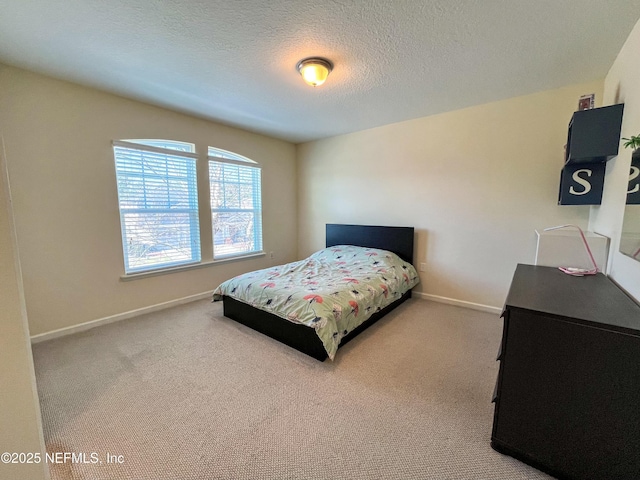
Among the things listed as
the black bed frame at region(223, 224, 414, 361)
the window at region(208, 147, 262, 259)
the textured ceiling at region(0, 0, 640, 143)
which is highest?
the textured ceiling at region(0, 0, 640, 143)

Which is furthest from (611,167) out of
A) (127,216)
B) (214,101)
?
(127,216)

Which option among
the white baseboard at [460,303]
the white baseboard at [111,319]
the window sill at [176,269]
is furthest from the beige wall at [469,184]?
the white baseboard at [111,319]

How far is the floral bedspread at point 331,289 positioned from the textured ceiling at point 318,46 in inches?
77.7

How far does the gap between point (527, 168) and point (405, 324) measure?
219 cm

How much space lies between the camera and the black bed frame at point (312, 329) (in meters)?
2.28

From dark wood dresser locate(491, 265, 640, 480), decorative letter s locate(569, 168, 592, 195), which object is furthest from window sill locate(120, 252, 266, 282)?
decorative letter s locate(569, 168, 592, 195)

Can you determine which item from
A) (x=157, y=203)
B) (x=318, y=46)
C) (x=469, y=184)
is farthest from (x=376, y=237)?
(x=157, y=203)

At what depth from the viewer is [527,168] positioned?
2.84 meters

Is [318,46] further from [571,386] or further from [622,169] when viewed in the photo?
[571,386]

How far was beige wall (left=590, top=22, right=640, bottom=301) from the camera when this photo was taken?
1.56 meters

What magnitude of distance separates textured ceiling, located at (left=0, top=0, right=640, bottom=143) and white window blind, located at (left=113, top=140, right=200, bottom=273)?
0.63 meters

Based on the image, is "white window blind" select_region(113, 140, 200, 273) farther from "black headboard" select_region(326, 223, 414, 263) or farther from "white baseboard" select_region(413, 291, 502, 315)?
"white baseboard" select_region(413, 291, 502, 315)

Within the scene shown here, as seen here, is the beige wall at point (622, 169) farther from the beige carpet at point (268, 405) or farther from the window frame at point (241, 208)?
the window frame at point (241, 208)

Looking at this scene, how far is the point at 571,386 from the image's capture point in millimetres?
1165
